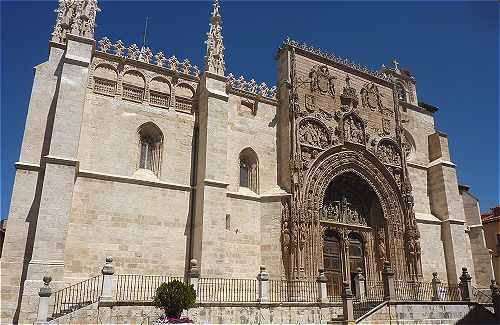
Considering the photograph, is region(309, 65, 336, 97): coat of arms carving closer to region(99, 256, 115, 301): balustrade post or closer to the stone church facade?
the stone church facade

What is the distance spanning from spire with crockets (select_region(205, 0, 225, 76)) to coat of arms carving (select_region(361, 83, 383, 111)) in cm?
795

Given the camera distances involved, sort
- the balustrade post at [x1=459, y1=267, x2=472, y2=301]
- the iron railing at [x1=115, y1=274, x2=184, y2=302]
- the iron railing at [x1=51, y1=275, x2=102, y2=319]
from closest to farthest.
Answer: the iron railing at [x1=51, y1=275, x2=102, y2=319], the iron railing at [x1=115, y1=274, x2=184, y2=302], the balustrade post at [x1=459, y1=267, x2=472, y2=301]

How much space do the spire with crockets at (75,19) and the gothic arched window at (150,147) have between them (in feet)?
13.1

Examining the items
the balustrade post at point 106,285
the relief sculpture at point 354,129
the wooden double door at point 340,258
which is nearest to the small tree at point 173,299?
the balustrade post at point 106,285

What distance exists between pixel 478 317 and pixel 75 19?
60.5ft

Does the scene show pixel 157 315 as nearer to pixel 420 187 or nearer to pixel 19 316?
pixel 19 316

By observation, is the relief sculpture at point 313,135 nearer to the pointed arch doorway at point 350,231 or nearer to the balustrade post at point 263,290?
the pointed arch doorway at point 350,231

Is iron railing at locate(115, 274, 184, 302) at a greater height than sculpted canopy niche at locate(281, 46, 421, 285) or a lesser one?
lesser

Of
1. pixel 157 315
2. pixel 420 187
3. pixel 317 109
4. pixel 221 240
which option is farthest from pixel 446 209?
pixel 157 315

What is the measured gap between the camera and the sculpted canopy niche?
694 inches

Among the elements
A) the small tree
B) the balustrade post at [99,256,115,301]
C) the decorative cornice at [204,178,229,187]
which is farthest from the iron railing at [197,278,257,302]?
the decorative cornice at [204,178,229,187]

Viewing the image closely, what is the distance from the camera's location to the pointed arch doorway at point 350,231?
18.2 m

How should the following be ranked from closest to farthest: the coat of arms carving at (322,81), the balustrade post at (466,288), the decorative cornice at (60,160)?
1. the decorative cornice at (60,160)
2. the balustrade post at (466,288)
3. the coat of arms carving at (322,81)

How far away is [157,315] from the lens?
11406 millimetres
